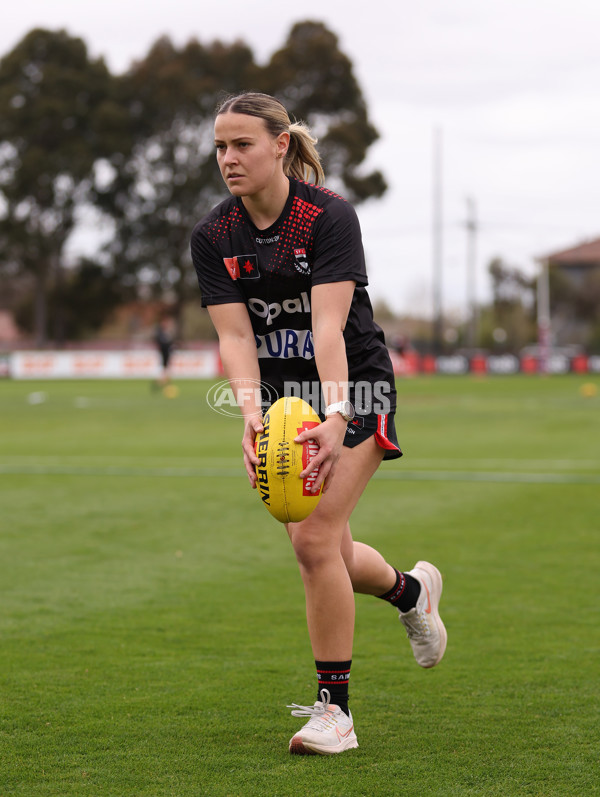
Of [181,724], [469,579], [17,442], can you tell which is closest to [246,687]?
[181,724]

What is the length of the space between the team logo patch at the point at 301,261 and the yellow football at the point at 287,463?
1.63 feet

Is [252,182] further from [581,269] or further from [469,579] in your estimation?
[581,269]

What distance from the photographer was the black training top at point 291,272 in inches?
154

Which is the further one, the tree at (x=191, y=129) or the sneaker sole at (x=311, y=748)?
the tree at (x=191, y=129)

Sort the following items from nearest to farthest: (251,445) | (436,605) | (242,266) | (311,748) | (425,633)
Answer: (311,748), (251,445), (242,266), (425,633), (436,605)

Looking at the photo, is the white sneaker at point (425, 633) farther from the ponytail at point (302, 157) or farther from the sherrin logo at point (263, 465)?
the ponytail at point (302, 157)

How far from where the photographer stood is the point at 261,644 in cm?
513

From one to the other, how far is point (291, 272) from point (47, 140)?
179ft

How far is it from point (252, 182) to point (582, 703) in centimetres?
239

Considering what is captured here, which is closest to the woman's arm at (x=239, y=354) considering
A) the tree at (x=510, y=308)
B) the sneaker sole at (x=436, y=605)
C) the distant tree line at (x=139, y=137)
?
the sneaker sole at (x=436, y=605)

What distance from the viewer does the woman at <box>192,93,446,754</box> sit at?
12.5 ft

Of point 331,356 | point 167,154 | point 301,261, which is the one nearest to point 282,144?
point 301,261

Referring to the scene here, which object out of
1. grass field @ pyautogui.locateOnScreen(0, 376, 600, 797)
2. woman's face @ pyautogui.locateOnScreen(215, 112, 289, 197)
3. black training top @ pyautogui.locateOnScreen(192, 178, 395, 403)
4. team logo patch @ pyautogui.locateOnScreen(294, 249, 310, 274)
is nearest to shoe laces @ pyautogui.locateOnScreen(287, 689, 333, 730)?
grass field @ pyautogui.locateOnScreen(0, 376, 600, 797)

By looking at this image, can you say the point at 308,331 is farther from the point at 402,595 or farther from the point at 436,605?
the point at 436,605
